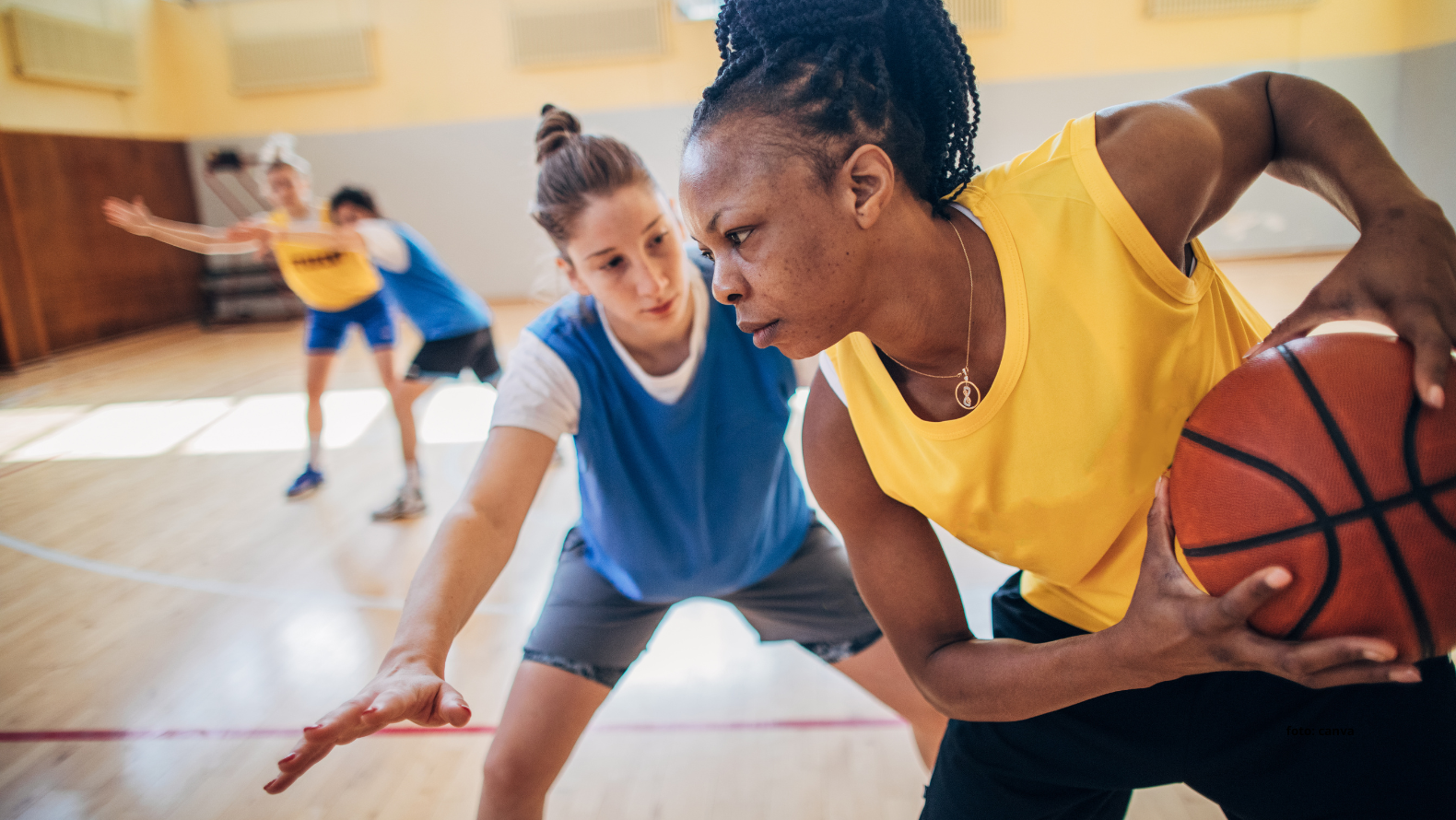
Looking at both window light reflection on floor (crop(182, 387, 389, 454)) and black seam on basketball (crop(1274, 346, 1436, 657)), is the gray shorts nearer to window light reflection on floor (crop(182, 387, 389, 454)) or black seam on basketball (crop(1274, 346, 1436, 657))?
black seam on basketball (crop(1274, 346, 1436, 657))

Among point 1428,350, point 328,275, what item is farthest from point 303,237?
point 1428,350

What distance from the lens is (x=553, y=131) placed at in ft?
5.86

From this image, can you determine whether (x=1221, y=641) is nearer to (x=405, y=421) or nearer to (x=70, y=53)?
(x=405, y=421)

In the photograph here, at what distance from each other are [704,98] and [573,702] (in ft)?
3.54

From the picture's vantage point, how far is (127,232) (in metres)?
8.74

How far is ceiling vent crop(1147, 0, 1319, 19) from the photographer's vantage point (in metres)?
8.07

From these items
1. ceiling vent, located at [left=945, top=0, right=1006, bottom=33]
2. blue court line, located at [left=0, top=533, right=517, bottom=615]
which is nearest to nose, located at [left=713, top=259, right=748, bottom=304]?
blue court line, located at [left=0, top=533, right=517, bottom=615]

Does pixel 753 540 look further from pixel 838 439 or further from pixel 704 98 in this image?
pixel 704 98

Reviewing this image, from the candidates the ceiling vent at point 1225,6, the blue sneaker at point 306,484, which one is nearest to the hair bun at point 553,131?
the blue sneaker at point 306,484

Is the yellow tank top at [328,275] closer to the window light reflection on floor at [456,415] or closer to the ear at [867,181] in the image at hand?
the window light reflection on floor at [456,415]

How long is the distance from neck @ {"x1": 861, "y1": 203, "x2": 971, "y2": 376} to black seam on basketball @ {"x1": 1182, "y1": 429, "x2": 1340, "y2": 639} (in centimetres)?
29

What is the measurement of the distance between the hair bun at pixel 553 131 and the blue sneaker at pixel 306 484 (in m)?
3.03

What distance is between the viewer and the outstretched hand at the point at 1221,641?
2.49 ft

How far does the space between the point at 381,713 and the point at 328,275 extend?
3.67 meters
